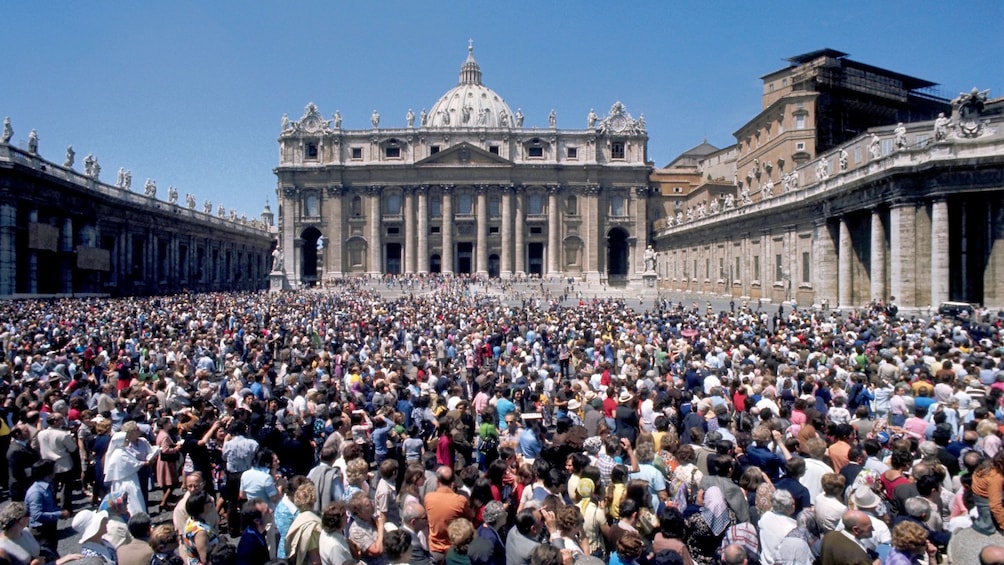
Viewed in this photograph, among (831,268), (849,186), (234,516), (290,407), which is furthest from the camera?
(831,268)

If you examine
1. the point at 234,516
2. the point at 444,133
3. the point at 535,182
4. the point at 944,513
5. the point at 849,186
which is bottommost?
the point at 234,516

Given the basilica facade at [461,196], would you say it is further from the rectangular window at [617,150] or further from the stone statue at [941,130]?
the stone statue at [941,130]

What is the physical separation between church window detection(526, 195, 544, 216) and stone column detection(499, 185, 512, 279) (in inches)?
99.6

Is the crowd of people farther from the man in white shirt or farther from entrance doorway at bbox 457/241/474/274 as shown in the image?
entrance doorway at bbox 457/241/474/274

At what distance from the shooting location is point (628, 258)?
8112 centimetres

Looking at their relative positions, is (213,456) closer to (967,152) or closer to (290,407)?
(290,407)

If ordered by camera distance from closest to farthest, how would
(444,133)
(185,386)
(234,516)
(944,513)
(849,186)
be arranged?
(944,513) → (234,516) → (185,386) → (849,186) → (444,133)

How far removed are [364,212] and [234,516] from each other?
70.7m

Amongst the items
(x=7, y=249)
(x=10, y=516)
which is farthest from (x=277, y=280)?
(x=10, y=516)

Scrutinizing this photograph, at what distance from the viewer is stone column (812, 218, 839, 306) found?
1404 inches

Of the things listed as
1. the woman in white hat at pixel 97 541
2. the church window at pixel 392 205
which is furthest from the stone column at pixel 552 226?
the woman in white hat at pixel 97 541

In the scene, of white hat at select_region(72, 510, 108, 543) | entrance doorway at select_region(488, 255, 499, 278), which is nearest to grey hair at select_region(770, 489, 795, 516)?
white hat at select_region(72, 510, 108, 543)

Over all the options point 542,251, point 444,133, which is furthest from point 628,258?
point 444,133

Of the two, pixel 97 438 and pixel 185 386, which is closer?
pixel 97 438
